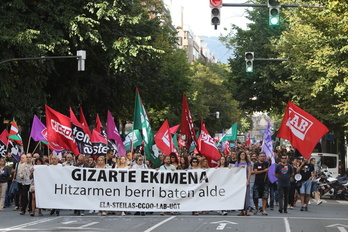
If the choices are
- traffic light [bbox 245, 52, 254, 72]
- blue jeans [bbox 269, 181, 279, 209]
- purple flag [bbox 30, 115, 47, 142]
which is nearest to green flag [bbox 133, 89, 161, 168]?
blue jeans [bbox 269, 181, 279, 209]

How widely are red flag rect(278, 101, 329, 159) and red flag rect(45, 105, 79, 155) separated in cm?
554

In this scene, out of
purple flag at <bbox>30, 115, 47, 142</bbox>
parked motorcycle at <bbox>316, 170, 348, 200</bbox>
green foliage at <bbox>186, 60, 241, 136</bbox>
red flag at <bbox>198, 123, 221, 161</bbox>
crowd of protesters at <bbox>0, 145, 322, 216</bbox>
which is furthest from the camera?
green foliage at <bbox>186, 60, 241, 136</bbox>

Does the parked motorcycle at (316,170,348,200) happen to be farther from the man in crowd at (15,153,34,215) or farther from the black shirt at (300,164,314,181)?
the man in crowd at (15,153,34,215)

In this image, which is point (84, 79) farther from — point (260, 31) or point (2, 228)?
point (2, 228)

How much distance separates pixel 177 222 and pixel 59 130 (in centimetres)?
502

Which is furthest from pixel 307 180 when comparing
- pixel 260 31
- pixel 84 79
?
pixel 260 31

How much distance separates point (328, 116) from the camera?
38469mm

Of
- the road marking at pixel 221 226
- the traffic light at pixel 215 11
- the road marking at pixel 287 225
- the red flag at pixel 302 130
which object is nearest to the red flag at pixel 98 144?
the red flag at pixel 302 130

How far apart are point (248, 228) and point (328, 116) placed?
23.3m

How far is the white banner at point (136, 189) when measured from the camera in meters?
18.9

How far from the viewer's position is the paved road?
1585 cm

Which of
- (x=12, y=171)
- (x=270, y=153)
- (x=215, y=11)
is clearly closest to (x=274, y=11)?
(x=215, y=11)

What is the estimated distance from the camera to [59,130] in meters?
20.8

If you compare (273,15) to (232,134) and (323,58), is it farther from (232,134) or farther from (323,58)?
(232,134)
